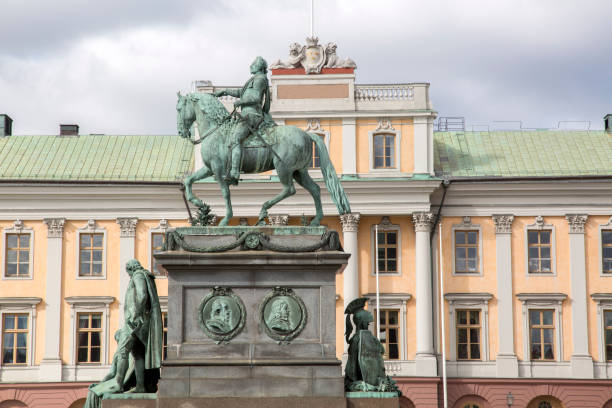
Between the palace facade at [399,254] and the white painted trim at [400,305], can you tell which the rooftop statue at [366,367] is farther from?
the white painted trim at [400,305]

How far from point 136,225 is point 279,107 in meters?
7.54

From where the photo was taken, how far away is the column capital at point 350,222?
4409 cm

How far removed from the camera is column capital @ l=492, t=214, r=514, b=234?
45000 mm

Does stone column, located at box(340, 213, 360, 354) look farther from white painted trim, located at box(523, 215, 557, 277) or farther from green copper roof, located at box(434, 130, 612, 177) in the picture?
white painted trim, located at box(523, 215, 557, 277)

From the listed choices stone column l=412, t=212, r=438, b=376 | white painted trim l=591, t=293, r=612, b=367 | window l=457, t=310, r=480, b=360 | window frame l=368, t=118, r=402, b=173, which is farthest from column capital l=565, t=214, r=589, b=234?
window frame l=368, t=118, r=402, b=173

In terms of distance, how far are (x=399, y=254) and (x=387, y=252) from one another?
1.64 feet

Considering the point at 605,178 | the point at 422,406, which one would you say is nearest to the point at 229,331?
the point at 422,406

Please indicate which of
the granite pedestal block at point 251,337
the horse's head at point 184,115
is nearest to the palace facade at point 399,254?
the horse's head at point 184,115

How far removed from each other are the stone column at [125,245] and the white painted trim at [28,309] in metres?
3.30

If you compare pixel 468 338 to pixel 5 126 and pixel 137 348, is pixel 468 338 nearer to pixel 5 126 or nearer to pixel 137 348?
pixel 5 126

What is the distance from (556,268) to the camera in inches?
1764

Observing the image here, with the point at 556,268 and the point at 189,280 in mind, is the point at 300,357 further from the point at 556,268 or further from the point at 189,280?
the point at 556,268

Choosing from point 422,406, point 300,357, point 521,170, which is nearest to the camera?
point 300,357

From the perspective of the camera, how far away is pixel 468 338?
4444 centimetres
